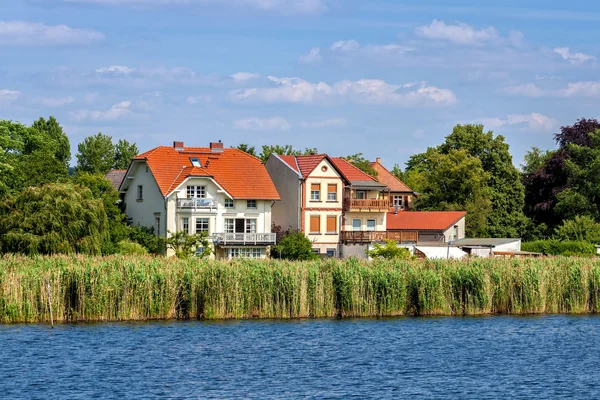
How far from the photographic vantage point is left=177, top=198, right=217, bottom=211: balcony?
65500mm

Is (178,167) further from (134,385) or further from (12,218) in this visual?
(134,385)

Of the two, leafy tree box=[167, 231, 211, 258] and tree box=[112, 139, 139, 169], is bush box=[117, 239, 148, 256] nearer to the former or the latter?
leafy tree box=[167, 231, 211, 258]

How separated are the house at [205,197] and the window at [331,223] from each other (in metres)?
4.54

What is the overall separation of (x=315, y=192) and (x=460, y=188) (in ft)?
60.3

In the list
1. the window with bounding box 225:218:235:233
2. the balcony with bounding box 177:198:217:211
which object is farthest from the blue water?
the window with bounding box 225:218:235:233

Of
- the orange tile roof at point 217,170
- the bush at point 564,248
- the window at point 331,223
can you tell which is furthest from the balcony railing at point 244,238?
the bush at point 564,248

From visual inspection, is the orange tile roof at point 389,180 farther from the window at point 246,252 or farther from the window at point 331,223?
the window at point 246,252

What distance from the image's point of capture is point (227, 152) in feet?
238

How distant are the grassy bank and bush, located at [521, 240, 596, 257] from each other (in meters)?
22.2

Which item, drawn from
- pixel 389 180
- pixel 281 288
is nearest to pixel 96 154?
pixel 389 180

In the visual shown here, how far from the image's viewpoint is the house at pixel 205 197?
65812 millimetres

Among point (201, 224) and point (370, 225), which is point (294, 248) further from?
point (370, 225)

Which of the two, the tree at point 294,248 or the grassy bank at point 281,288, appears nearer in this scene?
the grassy bank at point 281,288

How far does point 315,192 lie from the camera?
70.9 meters
